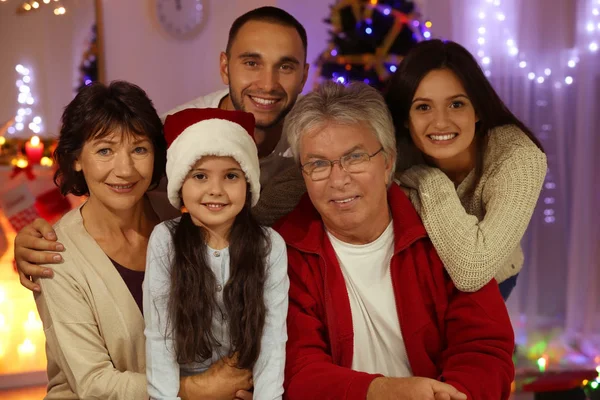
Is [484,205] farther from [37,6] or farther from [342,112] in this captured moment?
[37,6]

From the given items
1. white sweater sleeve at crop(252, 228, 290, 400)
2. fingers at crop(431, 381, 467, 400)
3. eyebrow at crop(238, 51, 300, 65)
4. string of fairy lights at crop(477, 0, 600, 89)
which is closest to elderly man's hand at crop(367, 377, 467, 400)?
fingers at crop(431, 381, 467, 400)

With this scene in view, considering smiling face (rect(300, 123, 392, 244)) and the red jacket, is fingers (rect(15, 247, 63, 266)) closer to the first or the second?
the red jacket

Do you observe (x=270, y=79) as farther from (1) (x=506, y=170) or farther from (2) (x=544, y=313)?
(2) (x=544, y=313)

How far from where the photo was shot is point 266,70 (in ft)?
9.23

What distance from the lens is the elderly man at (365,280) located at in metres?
2.06

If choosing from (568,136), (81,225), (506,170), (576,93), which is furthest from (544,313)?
(81,225)

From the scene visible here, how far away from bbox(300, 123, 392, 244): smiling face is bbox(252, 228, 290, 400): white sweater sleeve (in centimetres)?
27

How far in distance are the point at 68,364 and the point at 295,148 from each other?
3.30 feet

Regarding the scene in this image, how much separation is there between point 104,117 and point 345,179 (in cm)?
80

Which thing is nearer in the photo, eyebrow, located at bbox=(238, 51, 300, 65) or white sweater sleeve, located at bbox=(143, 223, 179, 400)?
white sweater sleeve, located at bbox=(143, 223, 179, 400)

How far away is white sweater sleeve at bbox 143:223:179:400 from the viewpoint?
188 cm

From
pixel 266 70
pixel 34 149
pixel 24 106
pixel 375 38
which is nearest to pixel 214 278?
pixel 266 70

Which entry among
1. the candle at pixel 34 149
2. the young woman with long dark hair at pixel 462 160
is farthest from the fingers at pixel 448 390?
the candle at pixel 34 149

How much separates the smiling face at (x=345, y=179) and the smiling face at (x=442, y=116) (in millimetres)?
290
